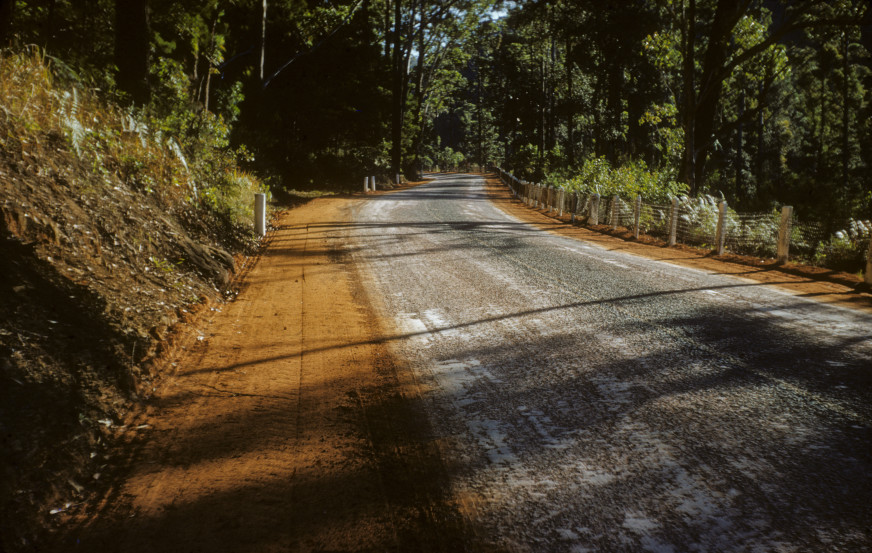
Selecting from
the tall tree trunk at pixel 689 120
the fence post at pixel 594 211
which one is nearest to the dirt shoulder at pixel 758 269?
the fence post at pixel 594 211

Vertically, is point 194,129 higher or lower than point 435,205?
higher

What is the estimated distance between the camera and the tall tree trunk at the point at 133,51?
43.7 feet

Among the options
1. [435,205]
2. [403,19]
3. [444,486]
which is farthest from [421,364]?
[403,19]

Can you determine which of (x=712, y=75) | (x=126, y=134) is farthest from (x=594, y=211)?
(x=126, y=134)

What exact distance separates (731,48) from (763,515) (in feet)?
81.6

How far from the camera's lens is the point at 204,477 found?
11.7 feet

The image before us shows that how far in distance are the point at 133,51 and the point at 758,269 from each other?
13.3 m

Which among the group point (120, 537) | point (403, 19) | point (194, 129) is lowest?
point (120, 537)

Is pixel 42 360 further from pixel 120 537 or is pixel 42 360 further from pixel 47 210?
pixel 47 210

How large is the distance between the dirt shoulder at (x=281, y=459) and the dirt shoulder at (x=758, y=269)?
21.6 feet

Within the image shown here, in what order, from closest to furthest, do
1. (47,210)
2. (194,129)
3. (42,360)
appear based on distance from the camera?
1. (42,360)
2. (47,210)
3. (194,129)

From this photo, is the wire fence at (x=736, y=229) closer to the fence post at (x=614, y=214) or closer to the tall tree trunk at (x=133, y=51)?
the fence post at (x=614, y=214)

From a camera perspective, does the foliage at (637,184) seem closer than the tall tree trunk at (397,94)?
Yes

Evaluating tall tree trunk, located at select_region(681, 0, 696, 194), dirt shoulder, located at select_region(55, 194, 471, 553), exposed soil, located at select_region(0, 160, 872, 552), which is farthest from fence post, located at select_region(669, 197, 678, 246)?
dirt shoulder, located at select_region(55, 194, 471, 553)
